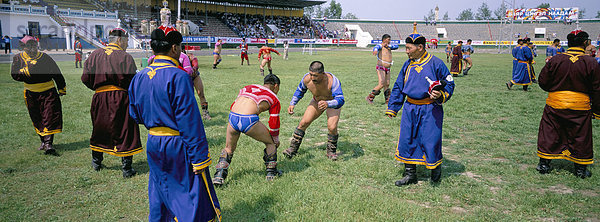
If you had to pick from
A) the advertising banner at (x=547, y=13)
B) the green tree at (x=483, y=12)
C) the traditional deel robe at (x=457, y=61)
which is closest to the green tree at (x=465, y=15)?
the green tree at (x=483, y=12)

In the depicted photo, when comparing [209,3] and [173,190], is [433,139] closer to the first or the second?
[173,190]

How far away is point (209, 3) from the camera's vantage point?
56.6 metres

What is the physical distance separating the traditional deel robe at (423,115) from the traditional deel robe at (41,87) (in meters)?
5.89

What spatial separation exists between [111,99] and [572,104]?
22.5 ft

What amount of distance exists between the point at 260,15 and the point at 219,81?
49162mm

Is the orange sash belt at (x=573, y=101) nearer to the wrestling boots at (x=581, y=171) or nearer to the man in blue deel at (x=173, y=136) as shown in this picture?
the wrestling boots at (x=581, y=171)

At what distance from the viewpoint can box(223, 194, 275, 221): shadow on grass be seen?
13.5 ft

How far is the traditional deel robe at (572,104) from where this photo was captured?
530cm

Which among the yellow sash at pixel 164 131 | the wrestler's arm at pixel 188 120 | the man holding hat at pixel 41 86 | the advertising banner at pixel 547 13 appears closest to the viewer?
the wrestler's arm at pixel 188 120

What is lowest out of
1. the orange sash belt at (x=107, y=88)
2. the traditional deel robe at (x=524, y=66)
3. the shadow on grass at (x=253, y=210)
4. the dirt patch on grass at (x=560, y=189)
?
the shadow on grass at (x=253, y=210)

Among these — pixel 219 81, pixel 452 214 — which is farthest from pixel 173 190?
pixel 219 81

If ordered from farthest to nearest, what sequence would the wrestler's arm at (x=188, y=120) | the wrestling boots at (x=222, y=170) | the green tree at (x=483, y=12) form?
the green tree at (x=483, y=12), the wrestling boots at (x=222, y=170), the wrestler's arm at (x=188, y=120)

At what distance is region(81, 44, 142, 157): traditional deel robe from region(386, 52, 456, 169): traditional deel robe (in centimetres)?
403

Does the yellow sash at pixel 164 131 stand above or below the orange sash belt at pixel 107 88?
below
